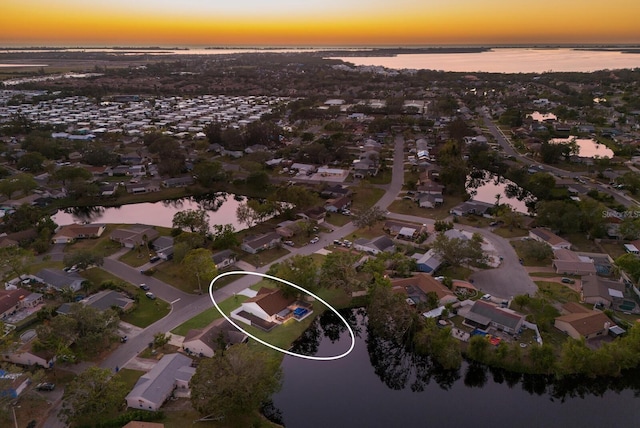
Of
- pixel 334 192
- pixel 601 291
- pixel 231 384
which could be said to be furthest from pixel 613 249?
pixel 231 384

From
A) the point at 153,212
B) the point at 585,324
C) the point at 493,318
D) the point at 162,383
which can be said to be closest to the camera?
the point at 162,383

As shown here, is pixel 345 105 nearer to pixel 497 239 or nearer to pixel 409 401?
pixel 497 239

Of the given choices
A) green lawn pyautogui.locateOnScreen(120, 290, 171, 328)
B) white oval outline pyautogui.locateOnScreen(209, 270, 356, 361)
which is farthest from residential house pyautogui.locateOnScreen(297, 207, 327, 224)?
green lawn pyautogui.locateOnScreen(120, 290, 171, 328)

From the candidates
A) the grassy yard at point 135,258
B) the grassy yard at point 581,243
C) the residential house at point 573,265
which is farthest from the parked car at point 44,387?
the grassy yard at point 581,243

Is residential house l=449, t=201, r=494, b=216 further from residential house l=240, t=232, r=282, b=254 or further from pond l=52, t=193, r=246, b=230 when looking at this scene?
pond l=52, t=193, r=246, b=230

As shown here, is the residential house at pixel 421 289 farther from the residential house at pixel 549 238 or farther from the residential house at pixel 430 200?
the residential house at pixel 430 200

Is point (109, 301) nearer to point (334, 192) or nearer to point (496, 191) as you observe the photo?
point (334, 192)

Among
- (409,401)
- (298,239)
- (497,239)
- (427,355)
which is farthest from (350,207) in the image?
(409,401)
